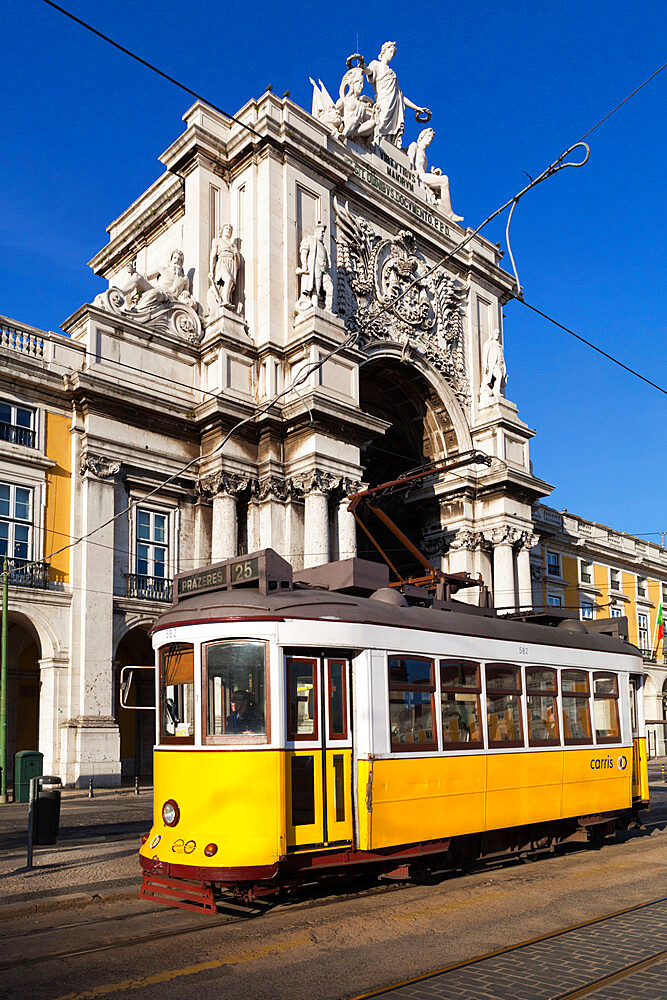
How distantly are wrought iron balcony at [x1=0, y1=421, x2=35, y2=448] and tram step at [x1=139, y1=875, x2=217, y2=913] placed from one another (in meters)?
18.0

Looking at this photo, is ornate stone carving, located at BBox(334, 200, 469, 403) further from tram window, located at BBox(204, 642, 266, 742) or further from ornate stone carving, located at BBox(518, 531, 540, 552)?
tram window, located at BBox(204, 642, 266, 742)

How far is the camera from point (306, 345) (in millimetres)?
29062

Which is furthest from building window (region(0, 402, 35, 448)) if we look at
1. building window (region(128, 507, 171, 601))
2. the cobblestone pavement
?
the cobblestone pavement

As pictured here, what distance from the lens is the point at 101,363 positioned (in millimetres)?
26953

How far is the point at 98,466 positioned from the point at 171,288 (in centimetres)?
798

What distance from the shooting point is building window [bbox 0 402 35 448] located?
24.9 metres

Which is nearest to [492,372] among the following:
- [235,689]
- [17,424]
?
[17,424]

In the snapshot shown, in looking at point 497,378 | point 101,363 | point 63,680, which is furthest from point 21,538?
point 497,378

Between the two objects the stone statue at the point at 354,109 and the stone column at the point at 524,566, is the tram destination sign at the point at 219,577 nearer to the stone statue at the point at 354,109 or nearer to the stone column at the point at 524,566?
the stone column at the point at 524,566

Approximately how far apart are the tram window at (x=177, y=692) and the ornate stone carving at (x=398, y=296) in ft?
77.4

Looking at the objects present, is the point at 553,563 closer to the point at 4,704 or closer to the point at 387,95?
the point at 387,95

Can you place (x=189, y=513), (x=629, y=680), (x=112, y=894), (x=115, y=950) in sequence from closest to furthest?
(x=115, y=950) < (x=112, y=894) < (x=629, y=680) < (x=189, y=513)

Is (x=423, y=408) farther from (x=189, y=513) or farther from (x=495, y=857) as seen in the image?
(x=495, y=857)

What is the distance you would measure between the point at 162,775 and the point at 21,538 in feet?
54.5
